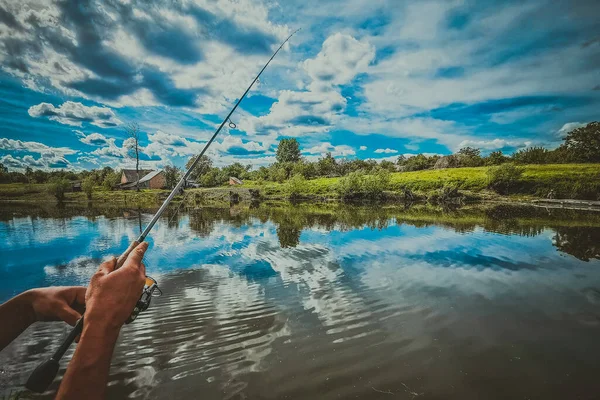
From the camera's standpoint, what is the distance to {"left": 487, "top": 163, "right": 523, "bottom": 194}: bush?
55.1m

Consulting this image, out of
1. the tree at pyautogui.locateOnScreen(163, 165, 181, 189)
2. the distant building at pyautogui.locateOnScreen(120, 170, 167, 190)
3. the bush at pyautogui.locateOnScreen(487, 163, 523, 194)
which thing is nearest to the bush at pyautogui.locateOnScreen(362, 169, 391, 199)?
the bush at pyautogui.locateOnScreen(487, 163, 523, 194)

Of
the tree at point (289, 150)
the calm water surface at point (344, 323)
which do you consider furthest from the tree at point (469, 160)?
the calm water surface at point (344, 323)

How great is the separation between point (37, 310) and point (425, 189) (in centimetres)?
6710

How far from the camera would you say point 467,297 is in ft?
29.1

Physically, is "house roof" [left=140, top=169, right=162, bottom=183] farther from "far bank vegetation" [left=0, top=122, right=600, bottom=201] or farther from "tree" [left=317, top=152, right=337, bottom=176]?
"tree" [left=317, top=152, right=337, bottom=176]

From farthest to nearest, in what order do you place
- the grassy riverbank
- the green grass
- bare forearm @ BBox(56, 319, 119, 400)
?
the grassy riverbank
the green grass
bare forearm @ BBox(56, 319, 119, 400)

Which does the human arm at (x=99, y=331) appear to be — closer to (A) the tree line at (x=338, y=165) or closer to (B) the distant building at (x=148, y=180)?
(A) the tree line at (x=338, y=165)

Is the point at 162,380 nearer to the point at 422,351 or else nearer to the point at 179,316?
the point at 179,316

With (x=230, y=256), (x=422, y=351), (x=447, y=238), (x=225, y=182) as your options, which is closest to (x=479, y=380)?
(x=422, y=351)

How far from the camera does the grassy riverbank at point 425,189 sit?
5069cm

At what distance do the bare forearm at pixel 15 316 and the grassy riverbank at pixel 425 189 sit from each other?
2067 inches

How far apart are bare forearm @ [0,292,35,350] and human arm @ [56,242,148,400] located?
2.66 feet

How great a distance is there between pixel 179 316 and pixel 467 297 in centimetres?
896

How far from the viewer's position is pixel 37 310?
2.13 metres
